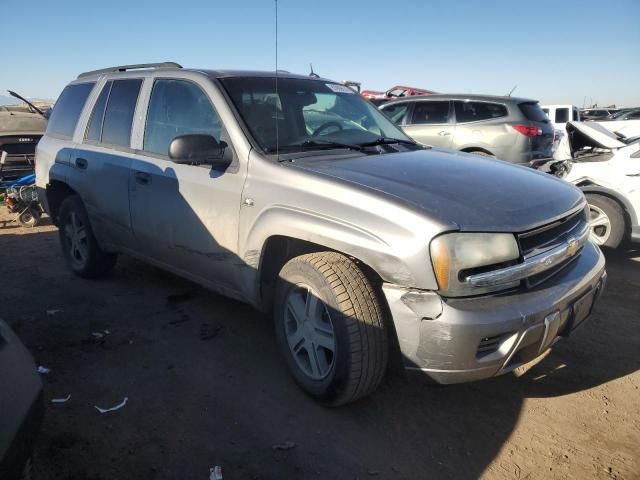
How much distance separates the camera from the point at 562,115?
50.3 feet

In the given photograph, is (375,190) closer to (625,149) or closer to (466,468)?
(466,468)

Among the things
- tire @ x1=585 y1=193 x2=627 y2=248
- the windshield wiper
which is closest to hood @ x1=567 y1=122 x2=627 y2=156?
tire @ x1=585 y1=193 x2=627 y2=248

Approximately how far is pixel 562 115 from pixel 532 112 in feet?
28.6

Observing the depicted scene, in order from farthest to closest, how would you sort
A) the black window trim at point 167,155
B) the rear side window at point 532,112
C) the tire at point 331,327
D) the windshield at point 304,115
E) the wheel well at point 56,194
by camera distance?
the rear side window at point 532,112 < the wheel well at point 56,194 < the windshield at point 304,115 < the black window trim at point 167,155 < the tire at point 331,327

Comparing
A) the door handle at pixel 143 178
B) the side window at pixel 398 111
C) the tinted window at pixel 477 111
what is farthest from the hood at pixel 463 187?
the side window at pixel 398 111

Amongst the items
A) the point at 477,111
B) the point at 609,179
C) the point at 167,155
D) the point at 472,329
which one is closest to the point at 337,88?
the point at 167,155

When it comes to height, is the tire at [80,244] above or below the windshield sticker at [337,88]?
below

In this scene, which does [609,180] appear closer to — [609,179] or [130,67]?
[609,179]

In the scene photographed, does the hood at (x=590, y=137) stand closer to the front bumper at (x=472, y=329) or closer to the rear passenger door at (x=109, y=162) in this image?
the front bumper at (x=472, y=329)

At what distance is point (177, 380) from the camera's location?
2.99 m

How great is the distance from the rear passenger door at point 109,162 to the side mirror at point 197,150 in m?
1.09

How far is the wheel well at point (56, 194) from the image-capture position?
4.69 m

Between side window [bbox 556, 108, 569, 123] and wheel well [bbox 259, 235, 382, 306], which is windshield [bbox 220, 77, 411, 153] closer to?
wheel well [bbox 259, 235, 382, 306]

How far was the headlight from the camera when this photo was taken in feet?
6.98
